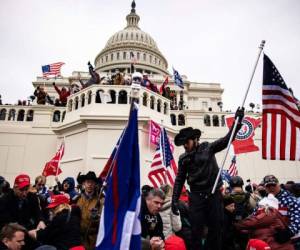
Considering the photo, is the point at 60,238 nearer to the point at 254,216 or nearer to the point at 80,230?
the point at 80,230

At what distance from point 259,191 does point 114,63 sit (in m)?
59.3

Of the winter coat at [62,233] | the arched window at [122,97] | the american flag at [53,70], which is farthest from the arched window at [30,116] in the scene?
the winter coat at [62,233]

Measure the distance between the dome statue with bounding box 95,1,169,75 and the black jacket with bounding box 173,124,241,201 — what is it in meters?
58.2

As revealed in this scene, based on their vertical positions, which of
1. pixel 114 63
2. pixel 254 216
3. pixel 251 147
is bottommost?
pixel 254 216

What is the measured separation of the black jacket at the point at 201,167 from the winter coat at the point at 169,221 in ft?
1.43

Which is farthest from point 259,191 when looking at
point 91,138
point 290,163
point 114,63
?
point 114,63

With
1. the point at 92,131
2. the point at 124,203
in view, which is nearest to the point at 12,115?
the point at 92,131

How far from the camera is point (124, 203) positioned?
8.82 feet

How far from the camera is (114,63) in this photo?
209 ft

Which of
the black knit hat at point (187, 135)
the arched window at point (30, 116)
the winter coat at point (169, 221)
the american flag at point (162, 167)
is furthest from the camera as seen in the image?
the arched window at point (30, 116)

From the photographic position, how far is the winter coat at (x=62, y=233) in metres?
3.81

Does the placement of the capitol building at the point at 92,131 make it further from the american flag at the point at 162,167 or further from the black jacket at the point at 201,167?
the black jacket at the point at 201,167

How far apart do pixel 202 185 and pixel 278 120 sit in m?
1.68

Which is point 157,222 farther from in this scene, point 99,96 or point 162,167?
point 99,96
